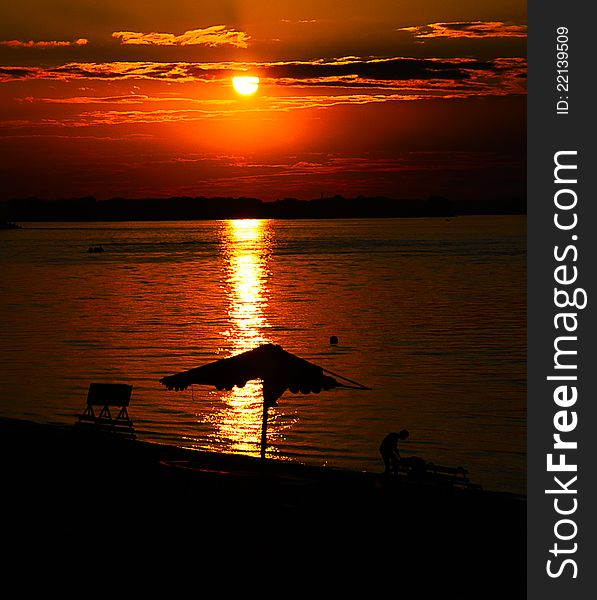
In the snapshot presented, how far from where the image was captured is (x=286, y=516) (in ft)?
51.2

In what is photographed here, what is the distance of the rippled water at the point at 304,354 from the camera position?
99.5 ft

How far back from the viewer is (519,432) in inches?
1248

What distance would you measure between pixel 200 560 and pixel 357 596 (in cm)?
236

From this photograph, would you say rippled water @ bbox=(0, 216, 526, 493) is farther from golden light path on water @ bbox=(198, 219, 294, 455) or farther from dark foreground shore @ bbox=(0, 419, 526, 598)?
dark foreground shore @ bbox=(0, 419, 526, 598)

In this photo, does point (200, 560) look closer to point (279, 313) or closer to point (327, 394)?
point (327, 394)

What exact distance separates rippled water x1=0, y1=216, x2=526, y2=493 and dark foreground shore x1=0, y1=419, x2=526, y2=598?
314 inches

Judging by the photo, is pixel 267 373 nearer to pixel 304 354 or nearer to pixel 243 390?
pixel 243 390

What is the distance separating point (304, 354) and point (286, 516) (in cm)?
3501

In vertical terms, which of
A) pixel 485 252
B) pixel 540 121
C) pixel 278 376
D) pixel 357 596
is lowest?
pixel 357 596

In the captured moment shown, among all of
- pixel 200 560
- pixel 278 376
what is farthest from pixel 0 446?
pixel 200 560

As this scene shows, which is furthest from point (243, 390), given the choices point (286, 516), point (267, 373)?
point (286, 516)

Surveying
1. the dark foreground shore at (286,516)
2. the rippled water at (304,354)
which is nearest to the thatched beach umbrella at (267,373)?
the dark foreground shore at (286,516)

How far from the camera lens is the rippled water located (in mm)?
30328

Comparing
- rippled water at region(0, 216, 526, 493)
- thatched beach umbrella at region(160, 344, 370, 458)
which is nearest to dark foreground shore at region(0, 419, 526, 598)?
thatched beach umbrella at region(160, 344, 370, 458)
